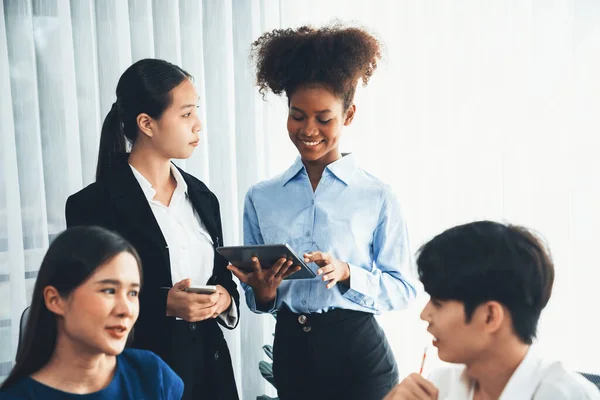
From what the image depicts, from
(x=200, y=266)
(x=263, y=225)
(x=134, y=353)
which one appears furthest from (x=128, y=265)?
(x=263, y=225)

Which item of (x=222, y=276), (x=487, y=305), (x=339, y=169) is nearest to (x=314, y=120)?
(x=339, y=169)

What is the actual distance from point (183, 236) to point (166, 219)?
0.22ft

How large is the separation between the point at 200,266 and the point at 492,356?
2.96 ft

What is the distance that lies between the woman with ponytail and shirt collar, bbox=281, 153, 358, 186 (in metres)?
0.26

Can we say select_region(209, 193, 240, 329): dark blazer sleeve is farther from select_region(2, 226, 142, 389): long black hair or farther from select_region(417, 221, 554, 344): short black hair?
select_region(417, 221, 554, 344): short black hair

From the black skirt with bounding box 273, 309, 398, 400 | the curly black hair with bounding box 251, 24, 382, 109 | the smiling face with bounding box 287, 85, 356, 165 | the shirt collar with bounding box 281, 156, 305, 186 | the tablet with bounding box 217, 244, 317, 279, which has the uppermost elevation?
the curly black hair with bounding box 251, 24, 382, 109

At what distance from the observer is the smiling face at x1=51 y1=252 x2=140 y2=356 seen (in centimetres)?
147

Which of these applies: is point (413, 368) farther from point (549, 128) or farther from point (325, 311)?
point (325, 311)

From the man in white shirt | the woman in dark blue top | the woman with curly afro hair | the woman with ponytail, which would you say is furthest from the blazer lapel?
the man in white shirt

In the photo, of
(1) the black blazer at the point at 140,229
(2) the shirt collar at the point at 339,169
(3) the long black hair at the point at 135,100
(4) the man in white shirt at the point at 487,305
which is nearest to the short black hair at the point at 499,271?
(4) the man in white shirt at the point at 487,305

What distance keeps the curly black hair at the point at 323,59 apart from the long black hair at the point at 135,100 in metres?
0.28

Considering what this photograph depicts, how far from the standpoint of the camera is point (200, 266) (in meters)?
1.92

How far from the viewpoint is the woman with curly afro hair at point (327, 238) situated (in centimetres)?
180

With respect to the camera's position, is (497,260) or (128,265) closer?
(497,260)
